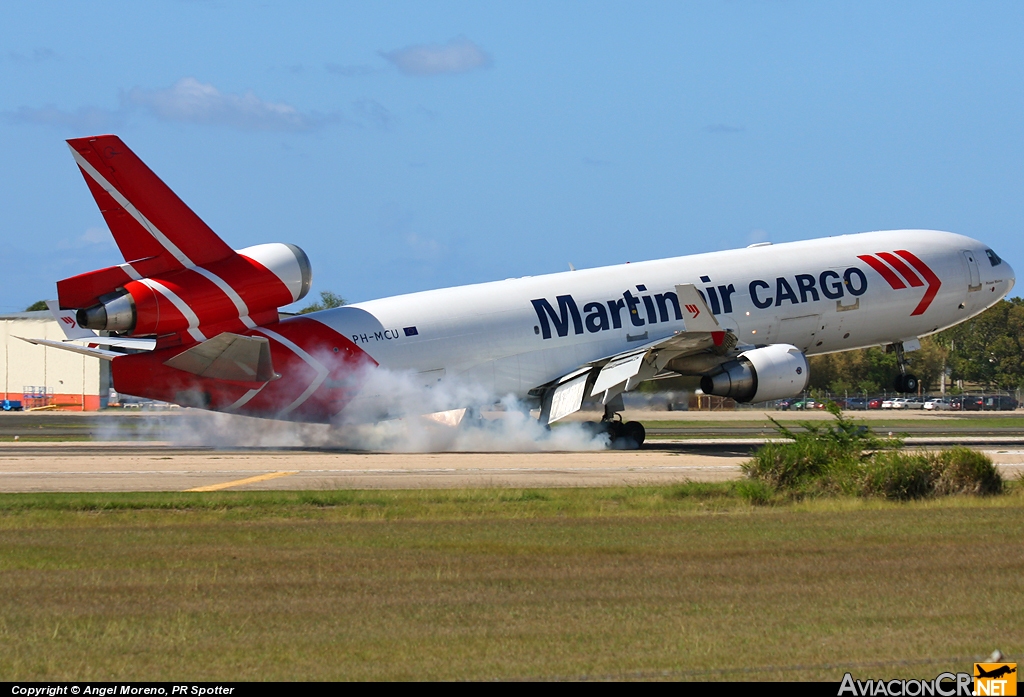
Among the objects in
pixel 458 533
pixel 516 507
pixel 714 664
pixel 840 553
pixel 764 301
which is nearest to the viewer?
pixel 714 664

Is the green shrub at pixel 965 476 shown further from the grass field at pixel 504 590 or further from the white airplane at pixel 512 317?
the white airplane at pixel 512 317

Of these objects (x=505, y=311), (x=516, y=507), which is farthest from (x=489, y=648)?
(x=505, y=311)

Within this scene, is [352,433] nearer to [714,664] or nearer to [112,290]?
[112,290]

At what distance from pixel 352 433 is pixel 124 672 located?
28665 mm

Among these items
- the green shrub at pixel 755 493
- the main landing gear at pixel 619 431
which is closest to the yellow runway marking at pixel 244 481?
the green shrub at pixel 755 493

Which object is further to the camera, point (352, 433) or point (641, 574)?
point (352, 433)

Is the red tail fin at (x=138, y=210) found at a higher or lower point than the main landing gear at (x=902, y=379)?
higher

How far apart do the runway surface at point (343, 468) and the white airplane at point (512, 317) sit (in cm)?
220

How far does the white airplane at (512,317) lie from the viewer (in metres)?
31.2

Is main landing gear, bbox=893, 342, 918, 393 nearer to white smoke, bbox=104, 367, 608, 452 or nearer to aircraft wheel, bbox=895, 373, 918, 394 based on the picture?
aircraft wheel, bbox=895, 373, 918, 394

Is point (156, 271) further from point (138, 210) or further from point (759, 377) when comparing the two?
point (759, 377)

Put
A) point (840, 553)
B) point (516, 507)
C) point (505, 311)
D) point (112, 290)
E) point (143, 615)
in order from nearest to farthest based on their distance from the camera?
point (143, 615) < point (840, 553) < point (516, 507) < point (112, 290) < point (505, 311)

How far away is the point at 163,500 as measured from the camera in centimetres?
2239

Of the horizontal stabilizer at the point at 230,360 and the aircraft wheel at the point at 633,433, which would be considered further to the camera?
the aircraft wheel at the point at 633,433
